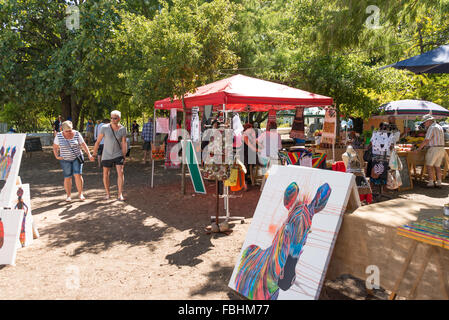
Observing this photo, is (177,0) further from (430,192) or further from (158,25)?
(430,192)

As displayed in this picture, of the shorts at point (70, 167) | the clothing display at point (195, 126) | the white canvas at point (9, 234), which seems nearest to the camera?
the white canvas at point (9, 234)

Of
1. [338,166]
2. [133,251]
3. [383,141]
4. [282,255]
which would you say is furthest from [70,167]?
[383,141]

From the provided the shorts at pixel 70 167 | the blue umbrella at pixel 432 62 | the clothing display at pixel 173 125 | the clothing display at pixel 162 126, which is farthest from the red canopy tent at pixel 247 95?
the blue umbrella at pixel 432 62

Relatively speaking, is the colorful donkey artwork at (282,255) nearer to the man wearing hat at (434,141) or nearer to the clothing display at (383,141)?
the clothing display at (383,141)

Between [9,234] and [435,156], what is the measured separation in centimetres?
915

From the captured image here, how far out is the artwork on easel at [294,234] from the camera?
8.89ft

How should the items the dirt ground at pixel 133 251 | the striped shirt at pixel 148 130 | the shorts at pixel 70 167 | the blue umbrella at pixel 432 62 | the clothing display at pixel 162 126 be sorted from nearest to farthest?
the dirt ground at pixel 133 251
the blue umbrella at pixel 432 62
the shorts at pixel 70 167
the clothing display at pixel 162 126
the striped shirt at pixel 148 130

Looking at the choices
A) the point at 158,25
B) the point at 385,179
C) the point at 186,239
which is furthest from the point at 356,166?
the point at 158,25

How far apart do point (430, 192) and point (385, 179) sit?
193 cm

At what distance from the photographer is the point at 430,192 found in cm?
830

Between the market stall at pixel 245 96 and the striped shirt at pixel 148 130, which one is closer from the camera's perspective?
the market stall at pixel 245 96

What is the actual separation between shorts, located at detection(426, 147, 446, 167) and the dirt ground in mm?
778

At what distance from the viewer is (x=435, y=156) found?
866cm

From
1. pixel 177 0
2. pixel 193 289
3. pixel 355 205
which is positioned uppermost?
pixel 177 0
